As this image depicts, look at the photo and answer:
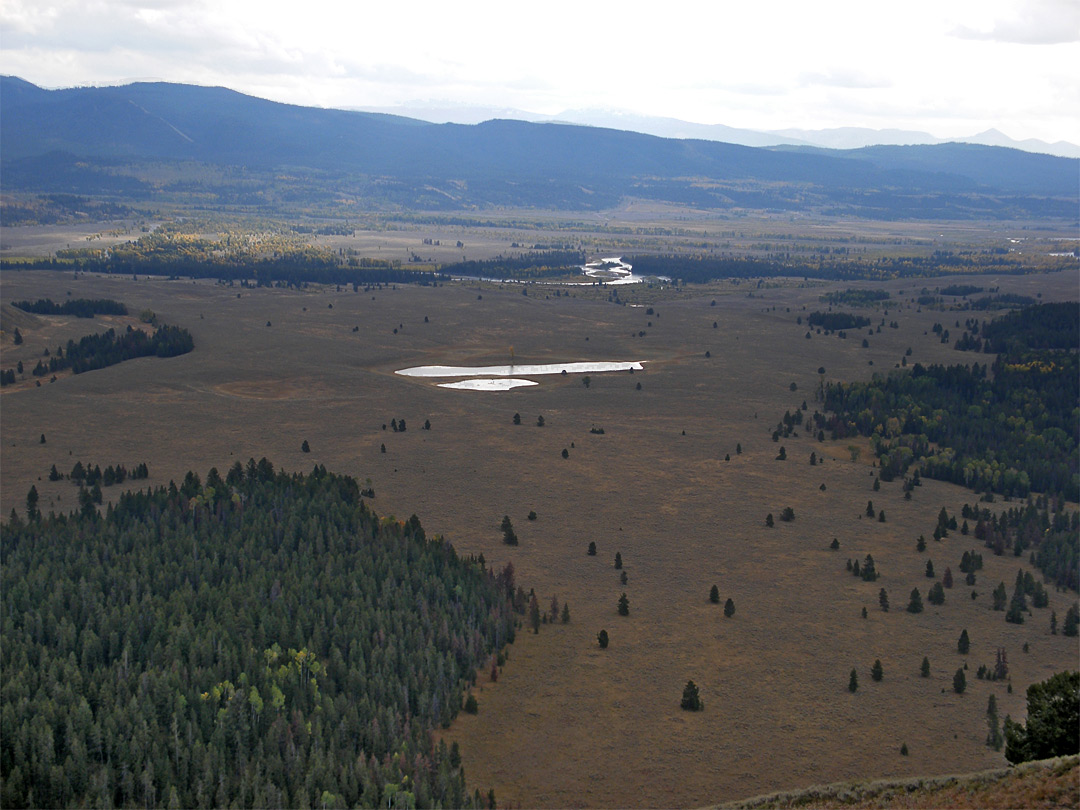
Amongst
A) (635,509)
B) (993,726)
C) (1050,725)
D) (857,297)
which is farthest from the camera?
(857,297)

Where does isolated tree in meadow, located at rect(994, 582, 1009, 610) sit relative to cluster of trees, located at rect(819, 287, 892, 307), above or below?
below

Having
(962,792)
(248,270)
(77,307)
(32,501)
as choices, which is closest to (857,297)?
(248,270)

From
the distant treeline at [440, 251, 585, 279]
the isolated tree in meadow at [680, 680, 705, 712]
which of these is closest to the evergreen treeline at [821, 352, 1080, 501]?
the isolated tree in meadow at [680, 680, 705, 712]

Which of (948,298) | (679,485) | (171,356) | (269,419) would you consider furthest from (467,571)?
(948,298)

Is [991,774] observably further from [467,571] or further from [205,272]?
[205,272]

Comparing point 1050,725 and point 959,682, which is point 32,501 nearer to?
point 959,682

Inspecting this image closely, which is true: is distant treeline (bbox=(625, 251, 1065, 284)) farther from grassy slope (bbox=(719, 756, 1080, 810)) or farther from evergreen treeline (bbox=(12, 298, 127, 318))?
grassy slope (bbox=(719, 756, 1080, 810))

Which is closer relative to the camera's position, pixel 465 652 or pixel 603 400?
pixel 465 652
